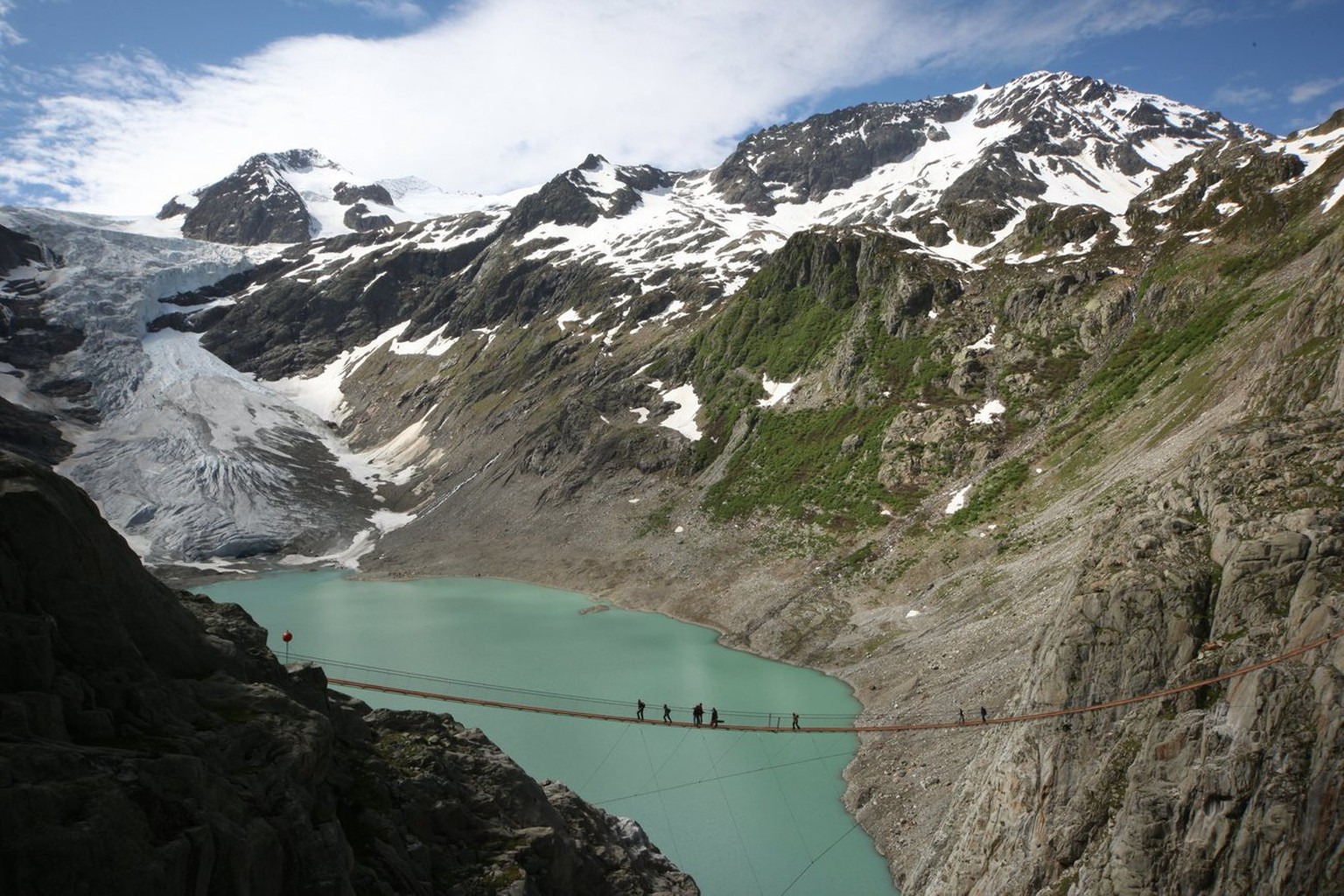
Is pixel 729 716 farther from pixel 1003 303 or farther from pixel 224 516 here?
pixel 224 516

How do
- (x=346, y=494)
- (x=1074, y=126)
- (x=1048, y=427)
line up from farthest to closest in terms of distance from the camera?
(x=1074, y=126) → (x=346, y=494) → (x=1048, y=427)

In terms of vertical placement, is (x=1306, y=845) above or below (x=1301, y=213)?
below

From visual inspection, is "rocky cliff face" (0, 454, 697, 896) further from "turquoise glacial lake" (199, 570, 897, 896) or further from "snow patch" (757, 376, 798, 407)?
"snow patch" (757, 376, 798, 407)

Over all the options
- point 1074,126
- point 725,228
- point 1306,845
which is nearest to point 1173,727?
point 1306,845

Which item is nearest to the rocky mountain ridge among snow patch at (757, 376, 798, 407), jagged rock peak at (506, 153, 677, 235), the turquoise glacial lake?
snow patch at (757, 376, 798, 407)

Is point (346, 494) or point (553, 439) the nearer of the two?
point (553, 439)

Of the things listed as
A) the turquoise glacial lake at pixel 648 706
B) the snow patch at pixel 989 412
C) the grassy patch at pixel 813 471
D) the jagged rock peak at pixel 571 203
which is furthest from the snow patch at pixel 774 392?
the jagged rock peak at pixel 571 203

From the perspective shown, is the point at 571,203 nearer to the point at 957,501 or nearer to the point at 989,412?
the point at 989,412

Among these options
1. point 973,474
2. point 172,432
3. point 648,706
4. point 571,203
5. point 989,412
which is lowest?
point 648,706

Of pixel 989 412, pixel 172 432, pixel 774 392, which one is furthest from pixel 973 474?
pixel 172 432
